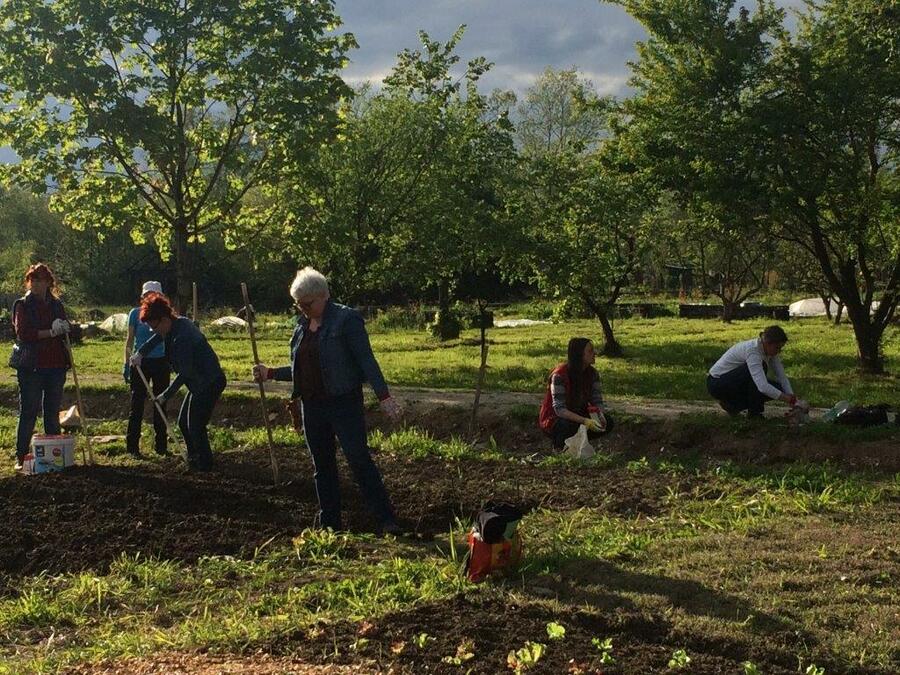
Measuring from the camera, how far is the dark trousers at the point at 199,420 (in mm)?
8305

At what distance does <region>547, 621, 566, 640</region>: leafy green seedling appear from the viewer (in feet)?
13.1

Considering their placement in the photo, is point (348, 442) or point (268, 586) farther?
point (348, 442)

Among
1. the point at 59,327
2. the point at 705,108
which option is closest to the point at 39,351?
the point at 59,327

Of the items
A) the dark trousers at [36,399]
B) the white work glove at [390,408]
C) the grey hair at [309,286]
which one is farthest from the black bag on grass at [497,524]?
the dark trousers at [36,399]

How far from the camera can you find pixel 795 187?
13391 mm

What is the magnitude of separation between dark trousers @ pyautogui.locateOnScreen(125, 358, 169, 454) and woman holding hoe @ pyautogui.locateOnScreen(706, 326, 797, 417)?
564 cm

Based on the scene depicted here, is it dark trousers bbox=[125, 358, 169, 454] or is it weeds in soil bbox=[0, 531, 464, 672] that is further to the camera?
dark trousers bbox=[125, 358, 169, 454]

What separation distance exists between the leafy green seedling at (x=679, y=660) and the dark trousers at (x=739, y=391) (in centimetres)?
628

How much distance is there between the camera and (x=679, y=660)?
147 inches

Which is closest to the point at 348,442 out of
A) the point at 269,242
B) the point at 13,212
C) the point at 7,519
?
the point at 7,519

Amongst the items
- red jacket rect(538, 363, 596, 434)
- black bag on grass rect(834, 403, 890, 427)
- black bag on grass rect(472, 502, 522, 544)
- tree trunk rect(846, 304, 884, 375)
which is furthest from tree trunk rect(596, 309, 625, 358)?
black bag on grass rect(472, 502, 522, 544)

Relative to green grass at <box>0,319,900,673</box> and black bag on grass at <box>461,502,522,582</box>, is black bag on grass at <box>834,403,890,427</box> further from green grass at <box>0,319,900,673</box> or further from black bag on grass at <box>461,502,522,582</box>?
black bag on grass at <box>461,502,522,582</box>

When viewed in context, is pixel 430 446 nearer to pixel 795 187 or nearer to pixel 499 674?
pixel 499 674

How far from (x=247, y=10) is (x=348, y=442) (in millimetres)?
8775
